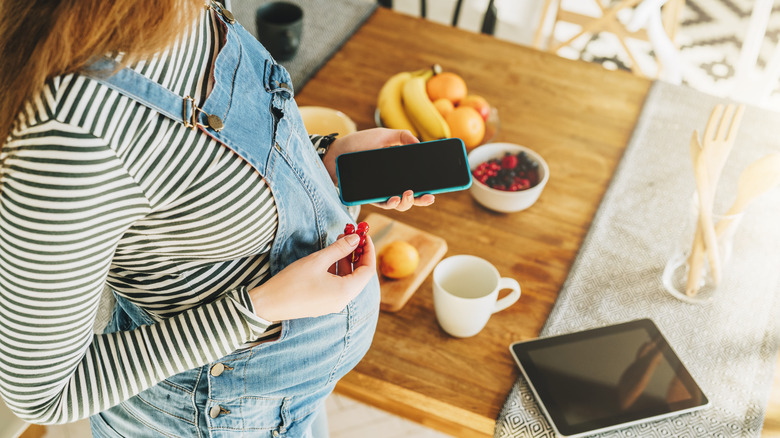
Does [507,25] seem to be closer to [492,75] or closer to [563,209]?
[492,75]

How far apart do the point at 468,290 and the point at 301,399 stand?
0.34 meters

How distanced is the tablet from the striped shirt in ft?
1.53

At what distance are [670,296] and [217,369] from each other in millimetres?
760

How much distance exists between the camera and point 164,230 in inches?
22.3

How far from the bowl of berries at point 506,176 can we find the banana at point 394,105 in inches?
6.8

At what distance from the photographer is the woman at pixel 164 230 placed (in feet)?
1.55

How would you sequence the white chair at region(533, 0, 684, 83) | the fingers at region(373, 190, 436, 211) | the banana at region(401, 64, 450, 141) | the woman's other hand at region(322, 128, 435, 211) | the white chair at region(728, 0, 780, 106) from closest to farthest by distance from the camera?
the fingers at region(373, 190, 436, 211) → the woman's other hand at region(322, 128, 435, 211) → the banana at region(401, 64, 450, 141) → the white chair at region(533, 0, 684, 83) → the white chair at region(728, 0, 780, 106)

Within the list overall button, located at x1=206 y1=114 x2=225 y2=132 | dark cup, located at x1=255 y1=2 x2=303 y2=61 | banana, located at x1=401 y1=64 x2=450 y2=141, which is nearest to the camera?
overall button, located at x1=206 y1=114 x2=225 y2=132

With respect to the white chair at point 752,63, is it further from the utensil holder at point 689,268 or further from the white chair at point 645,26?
the utensil holder at point 689,268

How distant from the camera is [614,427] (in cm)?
86

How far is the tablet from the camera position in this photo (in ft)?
2.86

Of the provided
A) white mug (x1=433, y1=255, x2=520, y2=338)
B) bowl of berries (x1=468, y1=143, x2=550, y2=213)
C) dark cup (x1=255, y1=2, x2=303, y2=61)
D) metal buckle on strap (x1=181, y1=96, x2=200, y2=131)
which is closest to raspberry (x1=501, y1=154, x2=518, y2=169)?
bowl of berries (x1=468, y1=143, x2=550, y2=213)

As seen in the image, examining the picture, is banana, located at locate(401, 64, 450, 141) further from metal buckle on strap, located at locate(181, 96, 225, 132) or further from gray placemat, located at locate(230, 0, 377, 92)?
metal buckle on strap, located at locate(181, 96, 225, 132)

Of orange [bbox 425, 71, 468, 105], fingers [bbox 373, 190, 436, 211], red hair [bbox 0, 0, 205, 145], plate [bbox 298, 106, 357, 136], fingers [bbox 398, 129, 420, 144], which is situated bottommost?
plate [bbox 298, 106, 357, 136]
